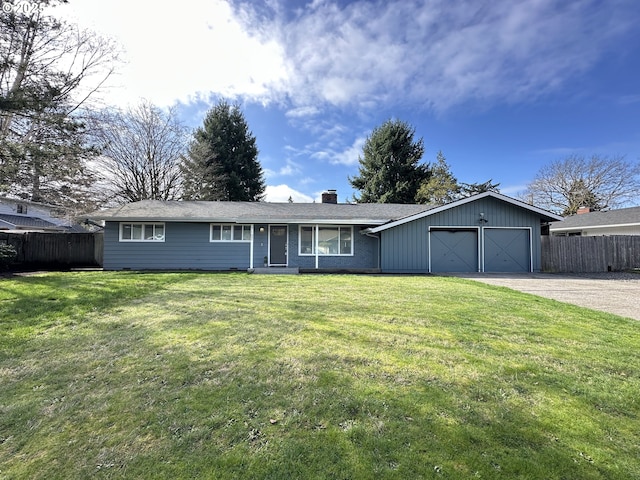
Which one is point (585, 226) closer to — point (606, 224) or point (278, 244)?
point (606, 224)

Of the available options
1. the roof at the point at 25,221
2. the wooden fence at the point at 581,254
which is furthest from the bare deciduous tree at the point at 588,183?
the roof at the point at 25,221

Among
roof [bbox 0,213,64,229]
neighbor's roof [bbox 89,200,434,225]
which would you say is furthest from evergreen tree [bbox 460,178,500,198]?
roof [bbox 0,213,64,229]

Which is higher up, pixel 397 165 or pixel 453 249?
pixel 397 165

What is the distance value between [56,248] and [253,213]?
360 inches

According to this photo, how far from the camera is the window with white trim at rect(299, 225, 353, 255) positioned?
1366 cm

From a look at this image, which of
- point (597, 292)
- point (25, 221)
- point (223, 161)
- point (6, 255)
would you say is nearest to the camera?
point (597, 292)

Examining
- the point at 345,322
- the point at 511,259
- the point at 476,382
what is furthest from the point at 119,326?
the point at 511,259

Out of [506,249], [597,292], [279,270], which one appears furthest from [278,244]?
[597,292]

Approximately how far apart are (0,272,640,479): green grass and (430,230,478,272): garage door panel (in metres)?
7.87

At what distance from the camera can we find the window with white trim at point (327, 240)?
13.7 m

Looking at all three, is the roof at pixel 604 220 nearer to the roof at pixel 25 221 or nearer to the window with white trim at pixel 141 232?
the window with white trim at pixel 141 232

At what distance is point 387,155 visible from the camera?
90.7ft

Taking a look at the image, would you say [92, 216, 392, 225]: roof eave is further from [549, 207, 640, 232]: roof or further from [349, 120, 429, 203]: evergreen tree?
[349, 120, 429, 203]: evergreen tree

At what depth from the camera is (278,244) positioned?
13688 millimetres
